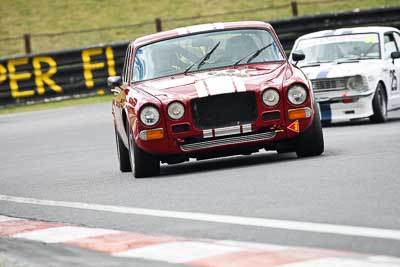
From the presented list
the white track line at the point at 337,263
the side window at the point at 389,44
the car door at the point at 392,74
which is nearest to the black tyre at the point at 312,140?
the white track line at the point at 337,263

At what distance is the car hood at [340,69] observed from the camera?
17172 millimetres

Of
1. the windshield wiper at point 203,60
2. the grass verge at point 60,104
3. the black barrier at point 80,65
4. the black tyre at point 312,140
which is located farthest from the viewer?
the black barrier at point 80,65

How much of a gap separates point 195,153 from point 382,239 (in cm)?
502

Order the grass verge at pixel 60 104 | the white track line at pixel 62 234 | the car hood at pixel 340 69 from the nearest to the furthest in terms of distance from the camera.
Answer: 1. the white track line at pixel 62 234
2. the car hood at pixel 340 69
3. the grass verge at pixel 60 104

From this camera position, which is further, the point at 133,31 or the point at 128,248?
the point at 133,31

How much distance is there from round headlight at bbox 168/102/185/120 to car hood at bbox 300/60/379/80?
6.40 metres

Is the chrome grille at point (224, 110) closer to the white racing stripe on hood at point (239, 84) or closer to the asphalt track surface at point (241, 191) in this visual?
the white racing stripe on hood at point (239, 84)

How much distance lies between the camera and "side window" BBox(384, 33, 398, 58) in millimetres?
18141

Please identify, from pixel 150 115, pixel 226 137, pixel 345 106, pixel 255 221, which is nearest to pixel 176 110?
pixel 150 115

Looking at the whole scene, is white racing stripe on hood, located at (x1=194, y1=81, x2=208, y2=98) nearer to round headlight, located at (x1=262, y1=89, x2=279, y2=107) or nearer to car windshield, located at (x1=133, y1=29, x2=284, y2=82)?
round headlight, located at (x1=262, y1=89, x2=279, y2=107)

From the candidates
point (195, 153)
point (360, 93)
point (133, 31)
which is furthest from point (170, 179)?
point (133, 31)

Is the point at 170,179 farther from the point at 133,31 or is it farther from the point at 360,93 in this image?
the point at 133,31

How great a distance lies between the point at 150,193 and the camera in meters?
10.0

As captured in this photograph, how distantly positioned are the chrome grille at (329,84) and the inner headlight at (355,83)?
8 cm
